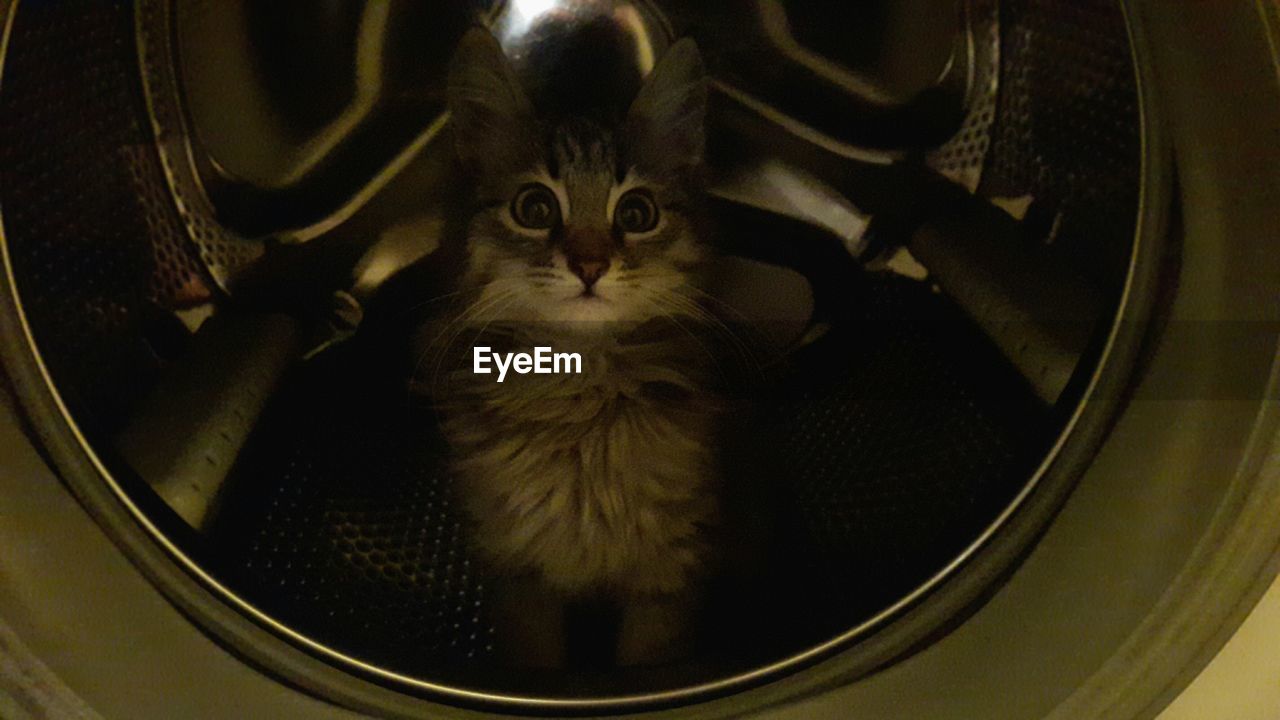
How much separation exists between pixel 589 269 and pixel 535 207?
0.30ft

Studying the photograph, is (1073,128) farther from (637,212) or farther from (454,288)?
(454,288)

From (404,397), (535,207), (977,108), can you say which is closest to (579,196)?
(535,207)

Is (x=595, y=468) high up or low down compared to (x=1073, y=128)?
down

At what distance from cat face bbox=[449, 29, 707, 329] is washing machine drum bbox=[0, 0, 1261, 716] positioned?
0.02m

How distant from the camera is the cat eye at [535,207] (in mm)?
871

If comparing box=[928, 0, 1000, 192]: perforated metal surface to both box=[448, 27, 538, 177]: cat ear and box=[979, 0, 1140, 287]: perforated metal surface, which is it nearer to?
box=[979, 0, 1140, 287]: perforated metal surface

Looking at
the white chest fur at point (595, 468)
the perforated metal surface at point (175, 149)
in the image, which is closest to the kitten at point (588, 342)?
the white chest fur at point (595, 468)

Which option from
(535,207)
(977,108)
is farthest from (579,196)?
(977,108)

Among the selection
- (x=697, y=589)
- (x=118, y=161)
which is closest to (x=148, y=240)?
(x=118, y=161)

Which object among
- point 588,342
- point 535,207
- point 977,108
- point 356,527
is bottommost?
point 356,527

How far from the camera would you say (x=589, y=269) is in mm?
829

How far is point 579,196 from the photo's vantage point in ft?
2.83

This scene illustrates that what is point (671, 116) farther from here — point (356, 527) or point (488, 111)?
point (356, 527)

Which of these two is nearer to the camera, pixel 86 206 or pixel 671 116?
pixel 86 206
